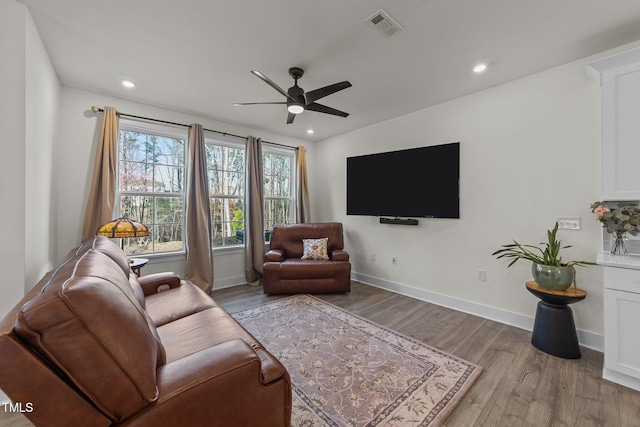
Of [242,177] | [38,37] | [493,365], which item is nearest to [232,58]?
[38,37]

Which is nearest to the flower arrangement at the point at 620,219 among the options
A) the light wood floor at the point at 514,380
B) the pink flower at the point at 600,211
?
the pink flower at the point at 600,211

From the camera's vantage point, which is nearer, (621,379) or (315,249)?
(621,379)

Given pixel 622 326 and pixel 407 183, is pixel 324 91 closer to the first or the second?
pixel 407 183

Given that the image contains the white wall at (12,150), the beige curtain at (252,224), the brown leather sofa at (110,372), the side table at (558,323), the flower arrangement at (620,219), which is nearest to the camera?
the brown leather sofa at (110,372)

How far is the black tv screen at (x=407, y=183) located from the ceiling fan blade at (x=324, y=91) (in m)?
1.63

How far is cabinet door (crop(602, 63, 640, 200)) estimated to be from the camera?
1871 mm

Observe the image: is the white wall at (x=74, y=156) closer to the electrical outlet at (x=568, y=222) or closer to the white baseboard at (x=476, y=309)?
the white baseboard at (x=476, y=309)

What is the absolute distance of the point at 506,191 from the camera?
9.11 ft

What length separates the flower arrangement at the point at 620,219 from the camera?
6.37 ft

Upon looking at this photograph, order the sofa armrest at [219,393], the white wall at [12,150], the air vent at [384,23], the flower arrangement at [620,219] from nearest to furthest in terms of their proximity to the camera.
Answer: the sofa armrest at [219,393]
the white wall at [12,150]
the air vent at [384,23]
the flower arrangement at [620,219]

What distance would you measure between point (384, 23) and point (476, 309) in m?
3.10

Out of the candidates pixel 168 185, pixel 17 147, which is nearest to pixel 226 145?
pixel 168 185

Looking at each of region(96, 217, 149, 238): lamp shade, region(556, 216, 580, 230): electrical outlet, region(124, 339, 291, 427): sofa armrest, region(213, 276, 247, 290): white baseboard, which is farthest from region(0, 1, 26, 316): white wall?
region(556, 216, 580, 230): electrical outlet

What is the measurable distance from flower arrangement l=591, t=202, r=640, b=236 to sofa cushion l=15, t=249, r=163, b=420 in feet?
10.3
